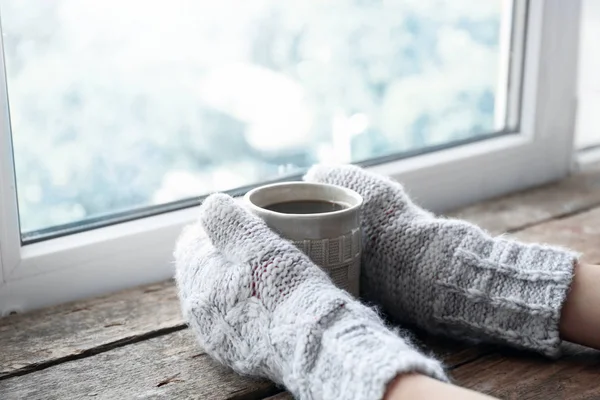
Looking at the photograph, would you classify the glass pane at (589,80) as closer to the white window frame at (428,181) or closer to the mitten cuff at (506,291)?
the white window frame at (428,181)

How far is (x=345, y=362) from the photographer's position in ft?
1.76

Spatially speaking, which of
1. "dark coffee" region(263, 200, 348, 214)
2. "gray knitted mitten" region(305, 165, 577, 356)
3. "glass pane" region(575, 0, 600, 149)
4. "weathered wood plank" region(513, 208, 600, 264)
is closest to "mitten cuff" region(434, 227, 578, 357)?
"gray knitted mitten" region(305, 165, 577, 356)

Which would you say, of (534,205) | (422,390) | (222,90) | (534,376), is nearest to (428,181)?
(534,205)

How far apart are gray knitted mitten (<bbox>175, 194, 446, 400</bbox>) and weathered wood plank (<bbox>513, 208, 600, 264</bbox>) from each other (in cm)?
40

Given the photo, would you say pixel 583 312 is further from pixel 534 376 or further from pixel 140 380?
pixel 140 380

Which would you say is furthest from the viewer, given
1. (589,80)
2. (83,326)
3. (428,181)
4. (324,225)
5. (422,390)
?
(589,80)

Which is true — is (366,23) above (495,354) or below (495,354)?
above

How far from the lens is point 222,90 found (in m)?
0.90

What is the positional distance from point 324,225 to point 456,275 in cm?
13

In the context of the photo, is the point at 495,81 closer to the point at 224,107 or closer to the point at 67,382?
the point at 224,107

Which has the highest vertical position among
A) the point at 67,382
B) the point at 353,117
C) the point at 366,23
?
the point at 366,23

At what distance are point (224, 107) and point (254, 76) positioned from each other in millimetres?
50

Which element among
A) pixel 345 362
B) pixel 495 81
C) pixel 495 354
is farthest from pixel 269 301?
pixel 495 81

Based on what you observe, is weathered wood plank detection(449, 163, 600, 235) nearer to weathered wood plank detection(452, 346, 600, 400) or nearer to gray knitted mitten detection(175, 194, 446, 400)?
weathered wood plank detection(452, 346, 600, 400)
